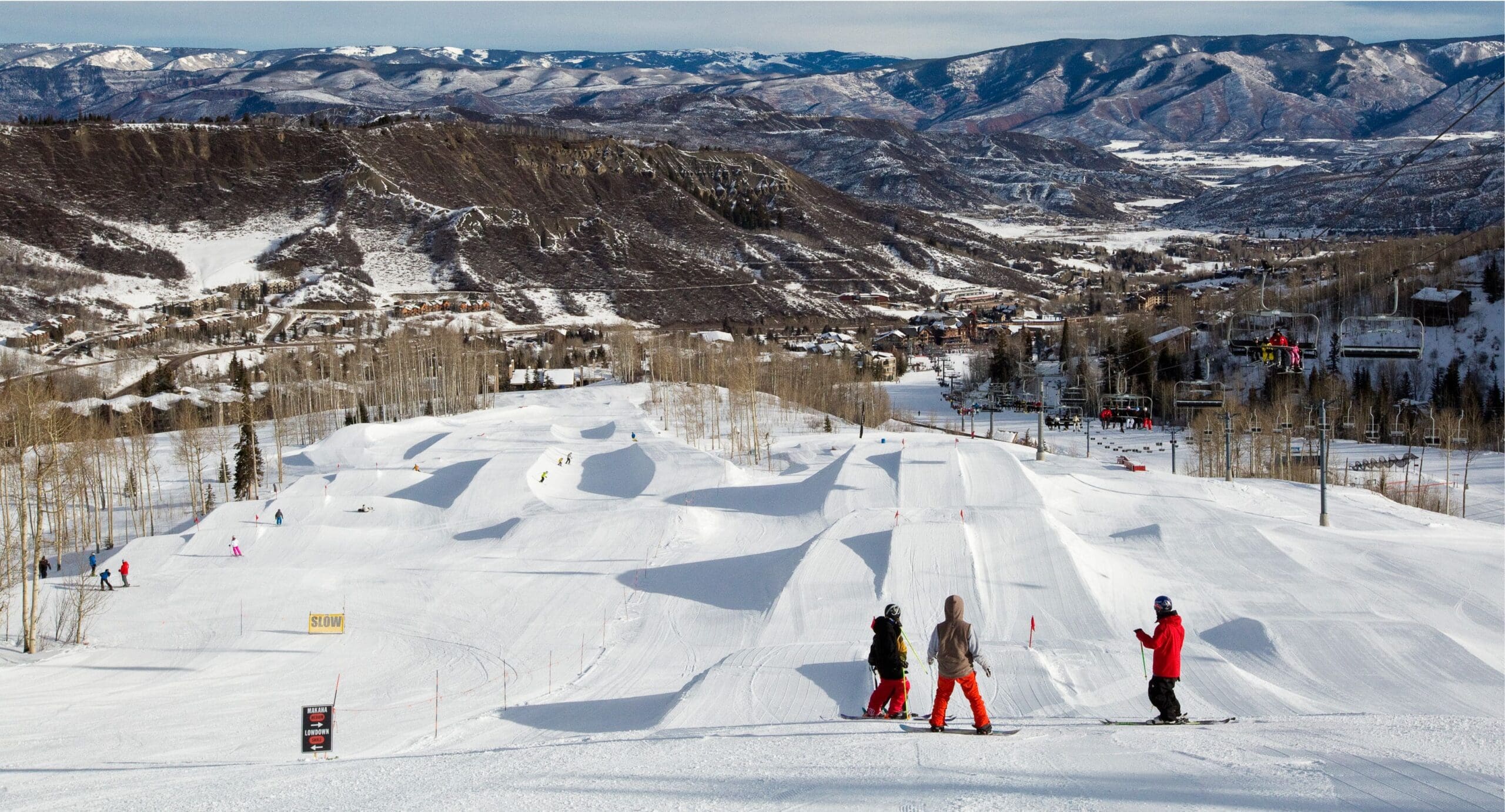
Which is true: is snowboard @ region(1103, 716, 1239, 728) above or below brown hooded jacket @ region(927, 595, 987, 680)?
below

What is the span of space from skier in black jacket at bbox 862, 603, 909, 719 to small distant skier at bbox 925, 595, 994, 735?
878mm

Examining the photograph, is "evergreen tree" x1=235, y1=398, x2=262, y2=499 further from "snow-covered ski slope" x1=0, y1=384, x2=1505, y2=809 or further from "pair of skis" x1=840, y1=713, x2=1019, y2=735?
"pair of skis" x1=840, y1=713, x2=1019, y2=735

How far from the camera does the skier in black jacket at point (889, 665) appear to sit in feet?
42.3

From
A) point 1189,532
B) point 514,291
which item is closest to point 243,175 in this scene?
point 514,291

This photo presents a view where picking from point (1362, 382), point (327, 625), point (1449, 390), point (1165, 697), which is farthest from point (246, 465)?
point (1449, 390)

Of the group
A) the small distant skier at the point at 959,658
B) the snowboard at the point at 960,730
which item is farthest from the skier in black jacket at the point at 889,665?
the small distant skier at the point at 959,658

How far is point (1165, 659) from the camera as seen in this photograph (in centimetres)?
1230

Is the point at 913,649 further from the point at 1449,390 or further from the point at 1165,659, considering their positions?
the point at 1449,390

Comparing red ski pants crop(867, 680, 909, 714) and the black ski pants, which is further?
red ski pants crop(867, 680, 909, 714)

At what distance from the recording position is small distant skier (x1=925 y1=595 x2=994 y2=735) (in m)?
11.7

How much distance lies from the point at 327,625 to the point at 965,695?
61.5ft

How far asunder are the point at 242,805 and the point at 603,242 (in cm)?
15416

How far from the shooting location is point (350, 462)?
5697 centimetres

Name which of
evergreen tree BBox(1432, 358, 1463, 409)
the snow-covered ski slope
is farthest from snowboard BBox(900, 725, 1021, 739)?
evergreen tree BBox(1432, 358, 1463, 409)
